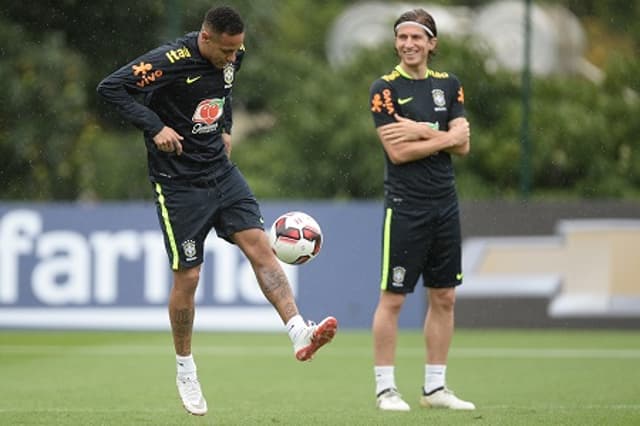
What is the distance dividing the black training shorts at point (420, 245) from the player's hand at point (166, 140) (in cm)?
171

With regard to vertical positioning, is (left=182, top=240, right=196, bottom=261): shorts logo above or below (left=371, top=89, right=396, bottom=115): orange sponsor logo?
below

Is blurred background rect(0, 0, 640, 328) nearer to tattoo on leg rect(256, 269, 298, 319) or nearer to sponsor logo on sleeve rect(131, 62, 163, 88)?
tattoo on leg rect(256, 269, 298, 319)

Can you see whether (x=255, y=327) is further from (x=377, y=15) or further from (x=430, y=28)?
(x=377, y=15)

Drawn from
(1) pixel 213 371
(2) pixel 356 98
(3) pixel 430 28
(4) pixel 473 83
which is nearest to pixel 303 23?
(2) pixel 356 98

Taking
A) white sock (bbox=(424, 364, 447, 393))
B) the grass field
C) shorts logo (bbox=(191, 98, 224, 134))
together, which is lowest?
the grass field

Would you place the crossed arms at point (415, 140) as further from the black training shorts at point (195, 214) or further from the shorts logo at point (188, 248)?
the shorts logo at point (188, 248)

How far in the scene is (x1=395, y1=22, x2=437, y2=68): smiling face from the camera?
8594mm

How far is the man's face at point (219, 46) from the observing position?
303 inches

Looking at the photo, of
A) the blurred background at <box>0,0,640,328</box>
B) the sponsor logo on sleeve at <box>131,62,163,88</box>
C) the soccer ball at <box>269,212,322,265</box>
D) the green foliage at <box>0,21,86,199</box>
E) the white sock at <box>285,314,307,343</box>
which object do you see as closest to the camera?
the white sock at <box>285,314,307,343</box>

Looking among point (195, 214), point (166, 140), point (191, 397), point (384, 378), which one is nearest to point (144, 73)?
point (166, 140)

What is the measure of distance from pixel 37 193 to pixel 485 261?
534 centimetres

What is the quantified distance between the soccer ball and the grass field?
36.7 inches

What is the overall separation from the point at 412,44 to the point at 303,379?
127 inches

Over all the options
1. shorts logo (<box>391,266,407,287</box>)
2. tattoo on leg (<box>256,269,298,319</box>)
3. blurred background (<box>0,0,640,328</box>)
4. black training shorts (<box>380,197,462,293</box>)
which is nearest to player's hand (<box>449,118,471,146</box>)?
black training shorts (<box>380,197,462,293</box>)
